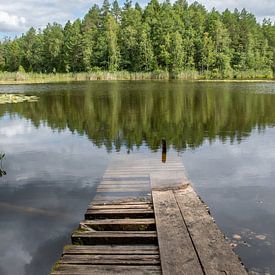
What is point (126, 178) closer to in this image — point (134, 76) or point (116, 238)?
point (116, 238)

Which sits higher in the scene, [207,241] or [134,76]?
[134,76]

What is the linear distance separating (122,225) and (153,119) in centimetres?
1761

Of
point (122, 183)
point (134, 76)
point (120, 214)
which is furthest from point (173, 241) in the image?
point (134, 76)

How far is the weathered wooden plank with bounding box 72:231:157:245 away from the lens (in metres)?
6.61

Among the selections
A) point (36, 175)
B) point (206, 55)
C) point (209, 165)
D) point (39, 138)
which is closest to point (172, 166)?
point (209, 165)

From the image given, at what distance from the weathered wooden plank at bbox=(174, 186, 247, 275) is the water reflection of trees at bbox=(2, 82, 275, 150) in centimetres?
798

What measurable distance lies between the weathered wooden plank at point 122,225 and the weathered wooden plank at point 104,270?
1.64 meters

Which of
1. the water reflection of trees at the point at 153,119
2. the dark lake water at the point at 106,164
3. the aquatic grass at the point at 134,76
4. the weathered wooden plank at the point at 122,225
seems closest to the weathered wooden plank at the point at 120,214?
the weathered wooden plank at the point at 122,225

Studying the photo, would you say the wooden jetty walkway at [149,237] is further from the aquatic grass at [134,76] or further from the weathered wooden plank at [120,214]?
the aquatic grass at [134,76]

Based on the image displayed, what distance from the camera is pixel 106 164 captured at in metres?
13.6

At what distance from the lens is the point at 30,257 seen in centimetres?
704

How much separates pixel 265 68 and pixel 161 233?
10031 cm

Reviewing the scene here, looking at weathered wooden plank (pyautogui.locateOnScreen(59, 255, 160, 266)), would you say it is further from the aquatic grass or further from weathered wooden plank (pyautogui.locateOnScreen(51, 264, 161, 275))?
the aquatic grass

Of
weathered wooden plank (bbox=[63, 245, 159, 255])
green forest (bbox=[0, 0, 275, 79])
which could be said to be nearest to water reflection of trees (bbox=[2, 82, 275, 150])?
weathered wooden plank (bbox=[63, 245, 159, 255])
